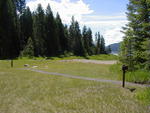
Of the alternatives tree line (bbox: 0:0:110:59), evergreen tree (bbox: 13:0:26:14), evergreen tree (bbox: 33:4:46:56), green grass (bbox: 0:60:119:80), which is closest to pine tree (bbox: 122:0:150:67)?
green grass (bbox: 0:60:119:80)

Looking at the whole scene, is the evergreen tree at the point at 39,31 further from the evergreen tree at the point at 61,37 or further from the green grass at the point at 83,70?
the green grass at the point at 83,70

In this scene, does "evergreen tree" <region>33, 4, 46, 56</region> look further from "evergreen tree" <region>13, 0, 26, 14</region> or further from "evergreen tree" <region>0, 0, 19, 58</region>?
"evergreen tree" <region>0, 0, 19, 58</region>

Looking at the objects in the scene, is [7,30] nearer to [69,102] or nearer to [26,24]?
[26,24]

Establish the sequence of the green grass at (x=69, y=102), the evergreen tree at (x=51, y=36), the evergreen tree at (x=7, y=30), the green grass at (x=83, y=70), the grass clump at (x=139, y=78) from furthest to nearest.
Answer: the evergreen tree at (x=51, y=36), the evergreen tree at (x=7, y=30), the green grass at (x=83, y=70), the grass clump at (x=139, y=78), the green grass at (x=69, y=102)

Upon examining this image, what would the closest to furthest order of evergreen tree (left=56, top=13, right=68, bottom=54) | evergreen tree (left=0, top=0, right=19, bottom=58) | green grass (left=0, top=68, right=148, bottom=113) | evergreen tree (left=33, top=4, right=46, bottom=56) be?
1. green grass (left=0, top=68, right=148, bottom=113)
2. evergreen tree (left=0, top=0, right=19, bottom=58)
3. evergreen tree (left=33, top=4, right=46, bottom=56)
4. evergreen tree (left=56, top=13, right=68, bottom=54)

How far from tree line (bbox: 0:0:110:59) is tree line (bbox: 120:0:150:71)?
2871 centimetres

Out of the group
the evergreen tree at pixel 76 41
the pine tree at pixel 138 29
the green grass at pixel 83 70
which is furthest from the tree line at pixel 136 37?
the evergreen tree at pixel 76 41

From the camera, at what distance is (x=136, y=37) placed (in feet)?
57.5

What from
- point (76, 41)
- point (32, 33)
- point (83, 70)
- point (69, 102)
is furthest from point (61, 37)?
point (69, 102)

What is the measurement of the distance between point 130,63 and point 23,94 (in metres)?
11.0

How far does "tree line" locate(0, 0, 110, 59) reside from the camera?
42469mm

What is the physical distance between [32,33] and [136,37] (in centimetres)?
3977

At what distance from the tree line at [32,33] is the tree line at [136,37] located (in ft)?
94.2

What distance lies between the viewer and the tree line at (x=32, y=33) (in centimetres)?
4247
